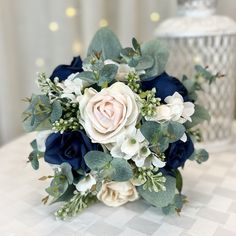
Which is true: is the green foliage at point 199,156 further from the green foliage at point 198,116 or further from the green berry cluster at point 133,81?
the green berry cluster at point 133,81

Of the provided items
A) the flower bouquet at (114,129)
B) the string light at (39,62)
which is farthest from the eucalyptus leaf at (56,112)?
the string light at (39,62)

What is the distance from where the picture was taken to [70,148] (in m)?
0.49

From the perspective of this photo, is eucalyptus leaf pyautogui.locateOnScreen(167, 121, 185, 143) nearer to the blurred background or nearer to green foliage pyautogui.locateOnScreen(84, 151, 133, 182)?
green foliage pyautogui.locateOnScreen(84, 151, 133, 182)

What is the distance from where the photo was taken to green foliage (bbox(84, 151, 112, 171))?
46 centimetres

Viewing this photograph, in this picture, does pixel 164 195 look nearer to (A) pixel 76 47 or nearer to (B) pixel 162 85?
(B) pixel 162 85

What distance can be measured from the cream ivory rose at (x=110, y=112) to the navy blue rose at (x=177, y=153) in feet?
0.26

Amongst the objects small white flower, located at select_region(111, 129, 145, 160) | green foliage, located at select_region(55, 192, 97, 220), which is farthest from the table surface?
small white flower, located at select_region(111, 129, 145, 160)

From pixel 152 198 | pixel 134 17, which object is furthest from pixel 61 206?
pixel 134 17

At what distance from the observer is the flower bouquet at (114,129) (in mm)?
460

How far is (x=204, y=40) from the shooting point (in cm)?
76

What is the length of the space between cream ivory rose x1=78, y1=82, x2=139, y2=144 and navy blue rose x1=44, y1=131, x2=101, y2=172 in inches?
0.8

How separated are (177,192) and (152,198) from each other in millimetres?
55

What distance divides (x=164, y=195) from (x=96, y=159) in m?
0.12

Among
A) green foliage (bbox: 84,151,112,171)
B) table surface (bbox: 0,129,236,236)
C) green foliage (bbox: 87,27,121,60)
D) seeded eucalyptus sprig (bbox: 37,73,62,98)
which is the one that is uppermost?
green foliage (bbox: 87,27,121,60)
